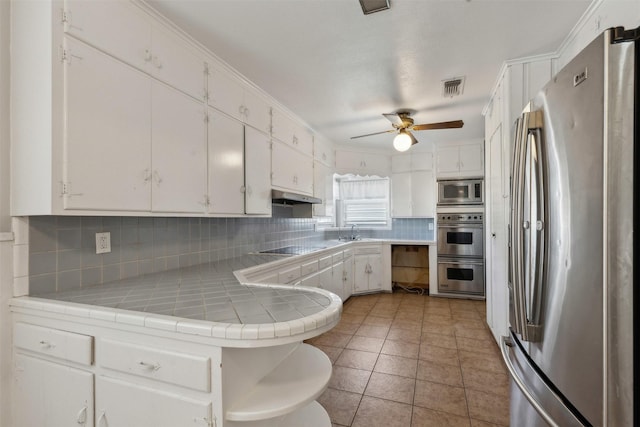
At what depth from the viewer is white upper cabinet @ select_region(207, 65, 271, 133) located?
2.22 m

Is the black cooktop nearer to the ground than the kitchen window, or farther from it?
nearer to the ground

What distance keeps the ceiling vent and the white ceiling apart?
2.2 inches

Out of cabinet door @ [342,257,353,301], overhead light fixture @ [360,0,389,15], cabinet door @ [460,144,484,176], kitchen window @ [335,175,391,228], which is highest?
overhead light fixture @ [360,0,389,15]

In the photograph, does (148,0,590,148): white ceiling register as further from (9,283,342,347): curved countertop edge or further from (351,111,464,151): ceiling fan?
(9,283,342,347): curved countertop edge

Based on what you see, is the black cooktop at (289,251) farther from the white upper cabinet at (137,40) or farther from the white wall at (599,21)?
the white wall at (599,21)

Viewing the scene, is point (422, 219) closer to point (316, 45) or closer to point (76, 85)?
point (316, 45)

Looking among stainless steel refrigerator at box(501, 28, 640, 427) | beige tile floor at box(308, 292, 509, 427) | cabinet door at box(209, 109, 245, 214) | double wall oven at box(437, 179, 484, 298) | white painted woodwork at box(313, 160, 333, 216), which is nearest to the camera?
stainless steel refrigerator at box(501, 28, 640, 427)

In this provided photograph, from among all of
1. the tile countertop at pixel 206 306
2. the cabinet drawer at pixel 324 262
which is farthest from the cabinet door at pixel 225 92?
the cabinet drawer at pixel 324 262

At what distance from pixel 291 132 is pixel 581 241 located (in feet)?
9.90

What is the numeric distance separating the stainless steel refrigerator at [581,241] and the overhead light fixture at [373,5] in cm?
110

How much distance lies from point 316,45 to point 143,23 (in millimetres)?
1063

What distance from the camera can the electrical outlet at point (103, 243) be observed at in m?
1.71

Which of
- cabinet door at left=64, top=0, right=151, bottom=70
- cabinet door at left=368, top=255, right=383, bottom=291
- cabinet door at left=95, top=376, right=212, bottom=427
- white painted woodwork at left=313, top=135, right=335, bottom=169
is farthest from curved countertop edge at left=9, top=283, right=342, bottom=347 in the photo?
cabinet door at left=368, top=255, right=383, bottom=291

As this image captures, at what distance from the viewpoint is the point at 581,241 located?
80cm
